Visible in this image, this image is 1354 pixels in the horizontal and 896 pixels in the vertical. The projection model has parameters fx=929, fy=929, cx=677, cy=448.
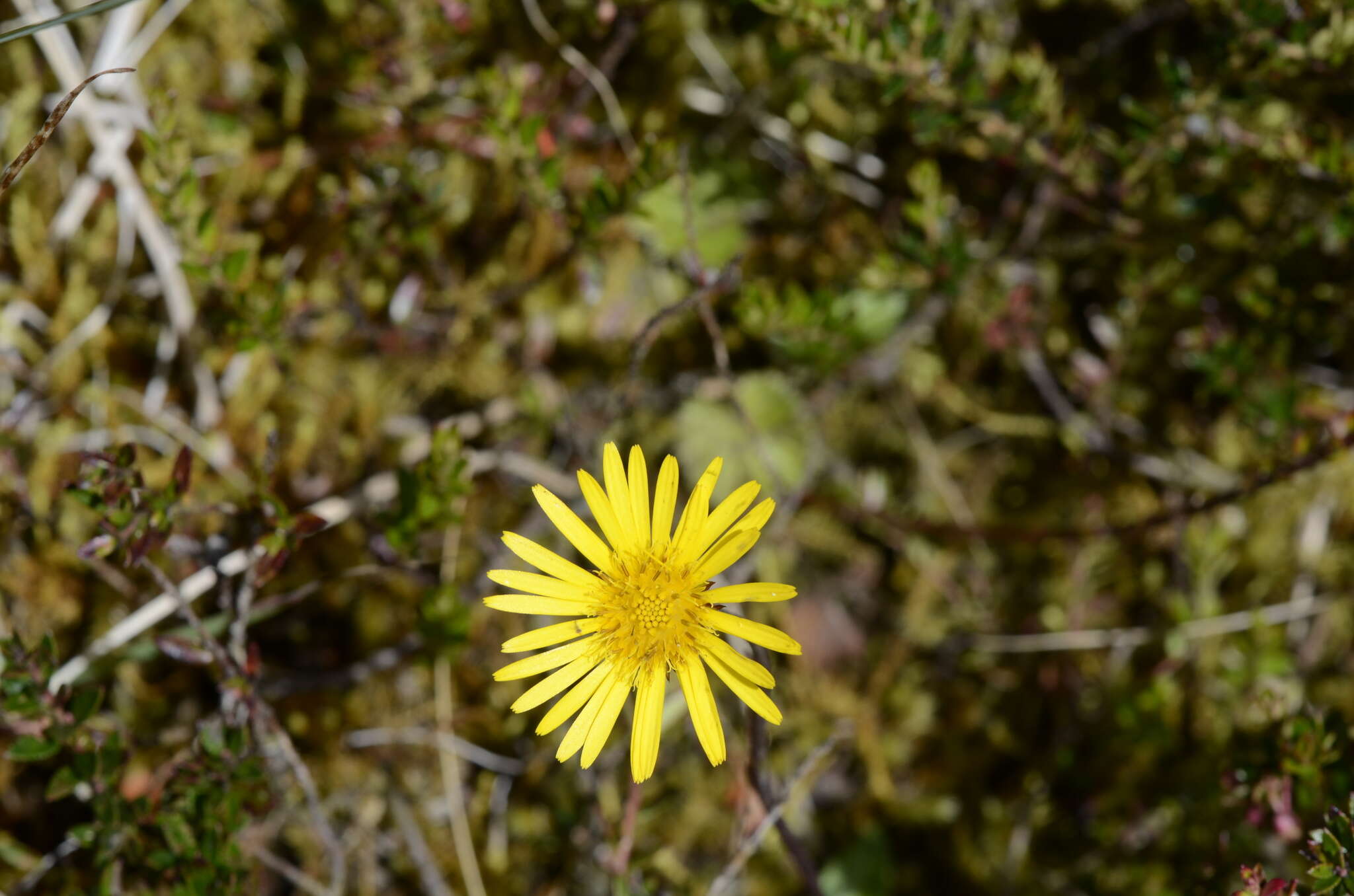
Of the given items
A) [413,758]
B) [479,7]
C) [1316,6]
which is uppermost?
[479,7]

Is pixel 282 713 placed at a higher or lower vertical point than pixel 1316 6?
lower

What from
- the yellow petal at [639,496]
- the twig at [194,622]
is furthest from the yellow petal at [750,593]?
the twig at [194,622]

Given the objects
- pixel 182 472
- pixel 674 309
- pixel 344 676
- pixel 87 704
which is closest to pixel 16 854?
pixel 87 704

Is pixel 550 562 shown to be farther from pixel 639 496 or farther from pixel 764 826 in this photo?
pixel 764 826

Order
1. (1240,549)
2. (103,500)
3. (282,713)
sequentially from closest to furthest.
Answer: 1. (103,500)
2. (282,713)
3. (1240,549)

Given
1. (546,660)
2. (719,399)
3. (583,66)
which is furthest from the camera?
(719,399)

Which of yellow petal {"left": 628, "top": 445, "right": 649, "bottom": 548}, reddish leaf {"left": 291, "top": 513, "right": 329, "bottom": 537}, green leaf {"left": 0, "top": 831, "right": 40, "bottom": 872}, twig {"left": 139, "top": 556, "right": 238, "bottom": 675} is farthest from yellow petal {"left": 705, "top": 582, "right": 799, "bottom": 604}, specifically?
green leaf {"left": 0, "top": 831, "right": 40, "bottom": 872}

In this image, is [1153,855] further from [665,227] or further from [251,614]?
[251,614]

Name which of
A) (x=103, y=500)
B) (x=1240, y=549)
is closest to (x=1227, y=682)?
(x=1240, y=549)

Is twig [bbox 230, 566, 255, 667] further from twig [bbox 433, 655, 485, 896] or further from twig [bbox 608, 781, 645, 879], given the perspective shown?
twig [bbox 608, 781, 645, 879]
